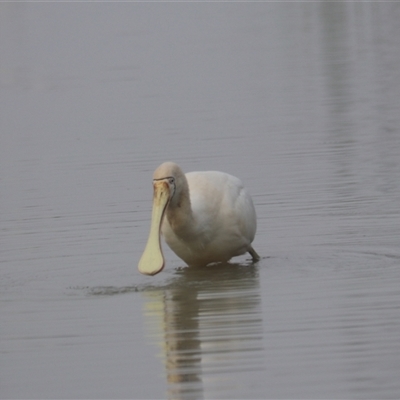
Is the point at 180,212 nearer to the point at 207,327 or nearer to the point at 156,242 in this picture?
the point at 156,242

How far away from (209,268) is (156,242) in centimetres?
133

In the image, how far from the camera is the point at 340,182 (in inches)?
609

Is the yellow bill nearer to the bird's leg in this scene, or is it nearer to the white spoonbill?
the white spoonbill

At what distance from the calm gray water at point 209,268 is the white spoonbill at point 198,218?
9.3 inches

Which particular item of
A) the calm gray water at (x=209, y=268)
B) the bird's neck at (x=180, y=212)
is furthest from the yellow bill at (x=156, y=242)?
the calm gray water at (x=209, y=268)

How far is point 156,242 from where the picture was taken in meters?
11.2

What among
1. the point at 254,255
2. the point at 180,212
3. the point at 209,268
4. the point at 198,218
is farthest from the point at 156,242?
the point at 254,255

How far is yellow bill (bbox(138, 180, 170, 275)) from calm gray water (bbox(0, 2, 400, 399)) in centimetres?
26

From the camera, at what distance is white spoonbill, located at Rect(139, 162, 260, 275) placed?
11.4 m

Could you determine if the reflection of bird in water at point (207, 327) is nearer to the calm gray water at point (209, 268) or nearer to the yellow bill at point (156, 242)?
the calm gray water at point (209, 268)

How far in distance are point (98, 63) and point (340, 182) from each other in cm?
2167

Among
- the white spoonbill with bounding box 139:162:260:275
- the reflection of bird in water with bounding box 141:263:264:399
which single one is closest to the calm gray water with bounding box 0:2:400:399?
the reflection of bird in water with bounding box 141:263:264:399

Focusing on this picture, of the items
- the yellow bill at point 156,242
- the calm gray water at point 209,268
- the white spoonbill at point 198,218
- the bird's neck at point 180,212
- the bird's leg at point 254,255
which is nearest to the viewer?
the calm gray water at point 209,268

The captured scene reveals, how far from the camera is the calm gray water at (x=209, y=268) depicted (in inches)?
349
